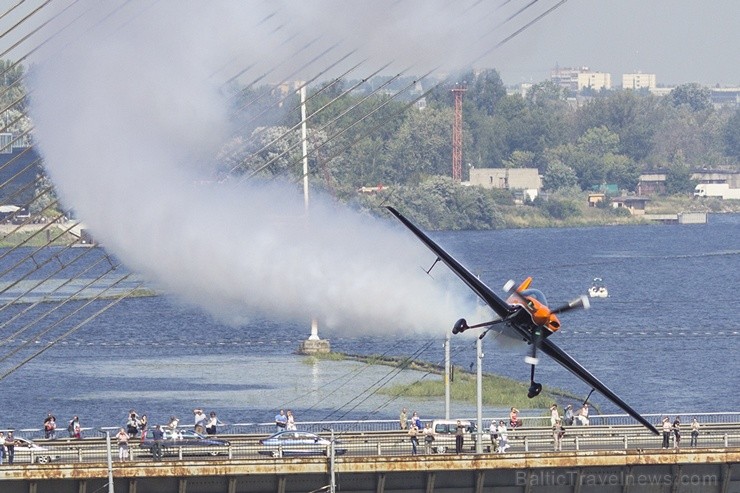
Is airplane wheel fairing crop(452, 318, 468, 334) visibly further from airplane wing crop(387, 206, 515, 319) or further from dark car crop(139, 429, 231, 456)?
dark car crop(139, 429, 231, 456)

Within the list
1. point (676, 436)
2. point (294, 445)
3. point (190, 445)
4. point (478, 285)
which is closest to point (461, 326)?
point (478, 285)

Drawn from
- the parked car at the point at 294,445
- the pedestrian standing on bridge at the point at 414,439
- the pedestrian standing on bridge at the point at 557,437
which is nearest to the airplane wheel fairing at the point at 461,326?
the pedestrian standing on bridge at the point at 414,439

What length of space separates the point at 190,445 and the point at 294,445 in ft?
16.5

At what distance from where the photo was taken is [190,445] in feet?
239

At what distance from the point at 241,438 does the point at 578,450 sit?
571 inches

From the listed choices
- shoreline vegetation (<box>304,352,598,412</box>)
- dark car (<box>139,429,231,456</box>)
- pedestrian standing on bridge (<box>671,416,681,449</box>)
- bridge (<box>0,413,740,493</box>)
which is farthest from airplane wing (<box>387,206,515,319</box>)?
shoreline vegetation (<box>304,352,598,412</box>)

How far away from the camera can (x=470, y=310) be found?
103 m

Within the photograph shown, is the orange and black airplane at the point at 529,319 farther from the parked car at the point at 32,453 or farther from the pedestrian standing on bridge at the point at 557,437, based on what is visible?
the parked car at the point at 32,453

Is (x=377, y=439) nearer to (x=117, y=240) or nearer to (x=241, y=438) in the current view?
(x=241, y=438)

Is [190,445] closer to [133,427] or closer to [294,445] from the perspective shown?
[133,427]

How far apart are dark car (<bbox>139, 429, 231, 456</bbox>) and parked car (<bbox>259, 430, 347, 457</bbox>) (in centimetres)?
180

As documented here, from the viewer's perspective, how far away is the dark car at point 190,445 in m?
68.1

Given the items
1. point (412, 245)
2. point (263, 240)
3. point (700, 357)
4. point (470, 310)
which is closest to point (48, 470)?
point (263, 240)

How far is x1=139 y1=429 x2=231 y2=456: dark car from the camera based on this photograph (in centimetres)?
6812
